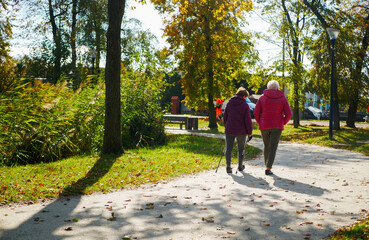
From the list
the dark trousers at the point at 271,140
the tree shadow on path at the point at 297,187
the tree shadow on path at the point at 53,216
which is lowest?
the tree shadow on path at the point at 53,216

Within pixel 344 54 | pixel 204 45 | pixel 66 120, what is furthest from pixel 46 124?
pixel 344 54

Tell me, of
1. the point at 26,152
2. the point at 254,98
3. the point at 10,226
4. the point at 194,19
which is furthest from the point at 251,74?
the point at 10,226

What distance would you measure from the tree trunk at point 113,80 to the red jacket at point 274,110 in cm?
415

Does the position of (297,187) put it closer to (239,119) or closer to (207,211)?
(239,119)

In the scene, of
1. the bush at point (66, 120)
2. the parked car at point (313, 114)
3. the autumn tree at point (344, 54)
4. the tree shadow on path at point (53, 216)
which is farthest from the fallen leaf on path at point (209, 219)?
the parked car at point (313, 114)

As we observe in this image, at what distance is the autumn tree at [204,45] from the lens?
22.8 metres

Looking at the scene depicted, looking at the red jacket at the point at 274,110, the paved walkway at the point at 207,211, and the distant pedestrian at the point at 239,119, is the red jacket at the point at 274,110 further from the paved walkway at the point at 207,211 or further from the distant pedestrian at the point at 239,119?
the paved walkway at the point at 207,211

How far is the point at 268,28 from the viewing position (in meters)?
26.7

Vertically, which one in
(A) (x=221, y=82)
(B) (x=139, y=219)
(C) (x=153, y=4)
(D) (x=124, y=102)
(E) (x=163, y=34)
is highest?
(C) (x=153, y=4)

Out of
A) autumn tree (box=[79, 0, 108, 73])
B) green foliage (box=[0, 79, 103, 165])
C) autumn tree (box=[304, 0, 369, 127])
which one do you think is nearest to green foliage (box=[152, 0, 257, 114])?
autumn tree (box=[304, 0, 369, 127])

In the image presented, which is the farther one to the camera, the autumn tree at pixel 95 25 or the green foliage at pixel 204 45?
the autumn tree at pixel 95 25

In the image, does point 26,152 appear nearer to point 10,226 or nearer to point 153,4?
point 10,226

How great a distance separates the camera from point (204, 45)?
23.0m

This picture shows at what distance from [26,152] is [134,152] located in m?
3.00
